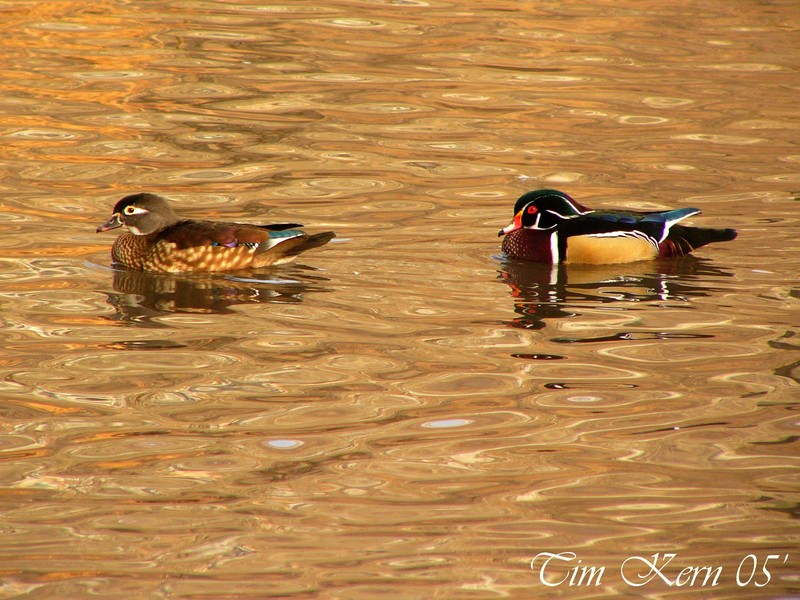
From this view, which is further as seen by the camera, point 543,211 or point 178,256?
point 543,211

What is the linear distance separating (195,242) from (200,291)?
437mm

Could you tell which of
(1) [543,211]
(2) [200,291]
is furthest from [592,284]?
(2) [200,291]

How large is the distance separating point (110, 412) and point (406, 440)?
5.24ft

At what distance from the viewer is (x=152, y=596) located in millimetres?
4996

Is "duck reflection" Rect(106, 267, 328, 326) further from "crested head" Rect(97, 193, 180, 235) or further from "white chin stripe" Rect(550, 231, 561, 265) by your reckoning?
"white chin stripe" Rect(550, 231, 561, 265)

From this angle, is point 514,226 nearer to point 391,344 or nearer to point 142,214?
point 391,344

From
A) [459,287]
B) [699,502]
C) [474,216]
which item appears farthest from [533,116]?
[699,502]

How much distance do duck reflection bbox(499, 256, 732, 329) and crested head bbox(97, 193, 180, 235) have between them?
264 cm

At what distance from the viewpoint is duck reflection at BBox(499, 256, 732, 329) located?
29.8ft

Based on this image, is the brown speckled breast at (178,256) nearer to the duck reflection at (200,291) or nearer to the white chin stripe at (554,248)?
the duck reflection at (200,291)

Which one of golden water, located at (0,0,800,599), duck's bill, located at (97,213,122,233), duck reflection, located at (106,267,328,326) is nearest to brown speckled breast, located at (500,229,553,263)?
golden water, located at (0,0,800,599)

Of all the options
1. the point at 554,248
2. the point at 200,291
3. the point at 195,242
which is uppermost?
the point at 195,242

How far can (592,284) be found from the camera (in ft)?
32.1

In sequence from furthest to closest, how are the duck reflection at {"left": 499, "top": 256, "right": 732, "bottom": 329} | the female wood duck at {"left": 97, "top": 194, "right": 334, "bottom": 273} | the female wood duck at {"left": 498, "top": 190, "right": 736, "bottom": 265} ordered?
the female wood duck at {"left": 498, "top": 190, "right": 736, "bottom": 265} → the female wood duck at {"left": 97, "top": 194, "right": 334, "bottom": 273} → the duck reflection at {"left": 499, "top": 256, "right": 732, "bottom": 329}
